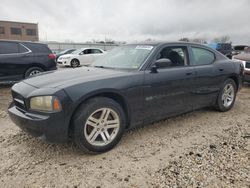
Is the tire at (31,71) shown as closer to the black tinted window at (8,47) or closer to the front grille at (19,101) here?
the black tinted window at (8,47)

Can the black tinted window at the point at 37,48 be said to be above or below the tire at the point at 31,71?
above

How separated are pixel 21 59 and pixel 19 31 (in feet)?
201

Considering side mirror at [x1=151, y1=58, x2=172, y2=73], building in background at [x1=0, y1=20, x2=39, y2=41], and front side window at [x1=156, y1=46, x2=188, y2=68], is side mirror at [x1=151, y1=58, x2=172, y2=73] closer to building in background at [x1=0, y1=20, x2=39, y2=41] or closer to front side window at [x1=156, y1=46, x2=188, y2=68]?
front side window at [x1=156, y1=46, x2=188, y2=68]

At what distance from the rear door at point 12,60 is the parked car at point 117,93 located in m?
4.03

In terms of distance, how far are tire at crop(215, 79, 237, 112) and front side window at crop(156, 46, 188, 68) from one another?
1.28m

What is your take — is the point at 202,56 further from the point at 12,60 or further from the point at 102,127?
the point at 12,60

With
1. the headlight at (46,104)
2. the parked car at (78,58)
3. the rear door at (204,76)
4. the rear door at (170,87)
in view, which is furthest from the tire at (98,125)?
the parked car at (78,58)

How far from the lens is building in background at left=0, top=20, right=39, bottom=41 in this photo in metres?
57.3

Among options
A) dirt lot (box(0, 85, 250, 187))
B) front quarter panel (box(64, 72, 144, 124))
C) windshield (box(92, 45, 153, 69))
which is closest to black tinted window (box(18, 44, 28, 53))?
dirt lot (box(0, 85, 250, 187))

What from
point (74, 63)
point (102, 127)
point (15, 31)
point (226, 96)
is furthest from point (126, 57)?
point (15, 31)

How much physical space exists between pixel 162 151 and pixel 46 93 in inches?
68.8

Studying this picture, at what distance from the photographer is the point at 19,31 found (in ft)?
196

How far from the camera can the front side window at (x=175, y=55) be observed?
3.70 meters

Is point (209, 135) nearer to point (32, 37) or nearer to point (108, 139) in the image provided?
point (108, 139)
